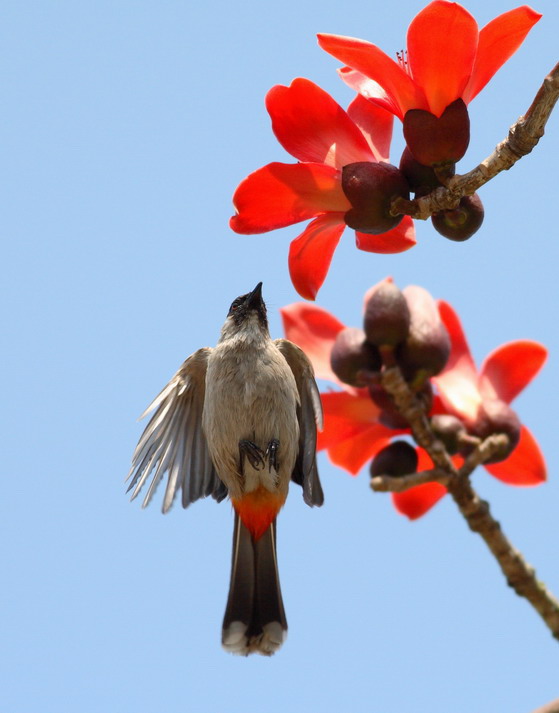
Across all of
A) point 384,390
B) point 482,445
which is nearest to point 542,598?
point 482,445

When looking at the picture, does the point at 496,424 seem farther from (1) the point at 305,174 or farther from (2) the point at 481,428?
(1) the point at 305,174

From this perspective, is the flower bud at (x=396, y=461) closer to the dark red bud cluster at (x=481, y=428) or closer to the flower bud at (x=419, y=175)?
the dark red bud cluster at (x=481, y=428)

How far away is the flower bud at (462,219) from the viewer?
2168mm

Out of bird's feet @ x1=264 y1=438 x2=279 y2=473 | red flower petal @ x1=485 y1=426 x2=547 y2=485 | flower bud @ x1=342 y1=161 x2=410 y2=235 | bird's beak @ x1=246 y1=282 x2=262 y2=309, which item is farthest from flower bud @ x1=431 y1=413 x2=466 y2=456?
bird's beak @ x1=246 y1=282 x2=262 y2=309

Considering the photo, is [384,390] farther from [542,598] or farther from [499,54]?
[499,54]

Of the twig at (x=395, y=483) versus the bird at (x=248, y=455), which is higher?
the bird at (x=248, y=455)

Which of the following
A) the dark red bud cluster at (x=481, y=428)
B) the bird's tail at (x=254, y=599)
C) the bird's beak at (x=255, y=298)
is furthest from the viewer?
the bird's beak at (x=255, y=298)

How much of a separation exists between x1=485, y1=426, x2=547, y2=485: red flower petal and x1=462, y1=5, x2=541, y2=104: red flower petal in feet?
3.31

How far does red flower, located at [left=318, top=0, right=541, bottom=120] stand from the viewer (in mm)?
2039

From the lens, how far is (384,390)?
7.88ft

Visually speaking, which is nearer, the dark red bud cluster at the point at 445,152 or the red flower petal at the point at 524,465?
the dark red bud cluster at the point at 445,152

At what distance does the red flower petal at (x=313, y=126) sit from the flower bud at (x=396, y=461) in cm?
75

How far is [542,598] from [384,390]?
0.67 meters

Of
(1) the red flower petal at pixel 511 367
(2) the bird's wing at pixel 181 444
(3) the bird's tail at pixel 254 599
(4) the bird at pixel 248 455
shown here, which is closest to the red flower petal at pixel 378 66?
(1) the red flower petal at pixel 511 367
